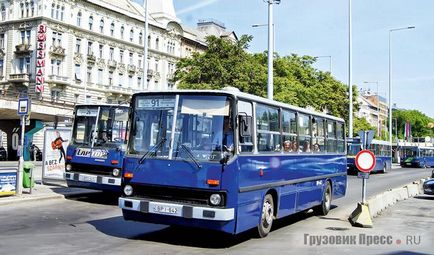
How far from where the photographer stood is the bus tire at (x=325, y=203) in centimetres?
1415

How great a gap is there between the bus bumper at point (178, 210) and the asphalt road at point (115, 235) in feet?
1.97

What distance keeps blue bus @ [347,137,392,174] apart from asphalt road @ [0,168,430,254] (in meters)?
25.7

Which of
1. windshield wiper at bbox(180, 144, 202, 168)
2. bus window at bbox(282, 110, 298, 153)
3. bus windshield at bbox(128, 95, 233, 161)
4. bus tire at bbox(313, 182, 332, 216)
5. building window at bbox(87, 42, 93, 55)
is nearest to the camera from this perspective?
windshield wiper at bbox(180, 144, 202, 168)

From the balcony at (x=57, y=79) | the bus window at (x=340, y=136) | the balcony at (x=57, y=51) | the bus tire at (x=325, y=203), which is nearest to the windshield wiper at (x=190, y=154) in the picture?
the bus tire at (x=325, y=203)

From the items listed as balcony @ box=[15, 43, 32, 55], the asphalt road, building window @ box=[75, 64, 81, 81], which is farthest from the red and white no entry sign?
building window @ box=[75, 64, 81, 81]

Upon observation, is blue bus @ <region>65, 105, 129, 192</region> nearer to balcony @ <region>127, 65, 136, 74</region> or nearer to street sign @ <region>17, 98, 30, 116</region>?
street sign @ <region>17, 98, 30, 116</region>

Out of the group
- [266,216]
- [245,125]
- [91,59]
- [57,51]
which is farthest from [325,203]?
[91,59]

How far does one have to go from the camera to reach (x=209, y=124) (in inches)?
352

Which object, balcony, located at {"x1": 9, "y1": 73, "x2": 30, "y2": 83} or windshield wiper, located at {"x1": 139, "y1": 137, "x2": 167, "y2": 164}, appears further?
balcony, located at {"x1": 9, "y1": 73, "x2": 30, "y2": 83}

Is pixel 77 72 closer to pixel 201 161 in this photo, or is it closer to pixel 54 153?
pixel 54 153

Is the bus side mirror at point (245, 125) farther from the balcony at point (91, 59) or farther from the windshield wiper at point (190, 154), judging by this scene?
the balcony at point (91, 59)

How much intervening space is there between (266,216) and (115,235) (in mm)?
2897

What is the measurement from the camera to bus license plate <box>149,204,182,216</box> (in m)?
8.70

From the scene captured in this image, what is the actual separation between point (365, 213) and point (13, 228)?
7.63 metres
